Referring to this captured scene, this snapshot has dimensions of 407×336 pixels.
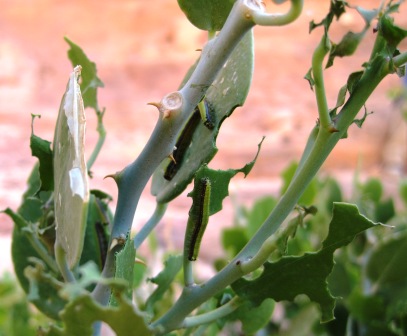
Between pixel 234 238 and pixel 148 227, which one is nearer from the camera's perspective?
pixel 148 227

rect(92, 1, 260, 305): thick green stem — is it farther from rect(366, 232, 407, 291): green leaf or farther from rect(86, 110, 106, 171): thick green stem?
rect(366, 232, 407, 291): green leaf

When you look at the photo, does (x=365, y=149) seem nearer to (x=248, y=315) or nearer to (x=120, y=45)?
(x=120, y=45)

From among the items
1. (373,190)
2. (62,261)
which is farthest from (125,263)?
(373,190)

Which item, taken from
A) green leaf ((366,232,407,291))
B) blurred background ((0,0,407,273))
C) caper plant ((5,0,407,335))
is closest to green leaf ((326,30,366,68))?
caper plant ((5,0,407,335))

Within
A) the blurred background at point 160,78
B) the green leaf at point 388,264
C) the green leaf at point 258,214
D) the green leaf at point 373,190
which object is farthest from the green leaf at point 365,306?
the blurred background at point 160,78

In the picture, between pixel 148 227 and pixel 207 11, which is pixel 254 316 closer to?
pixel 148 227
